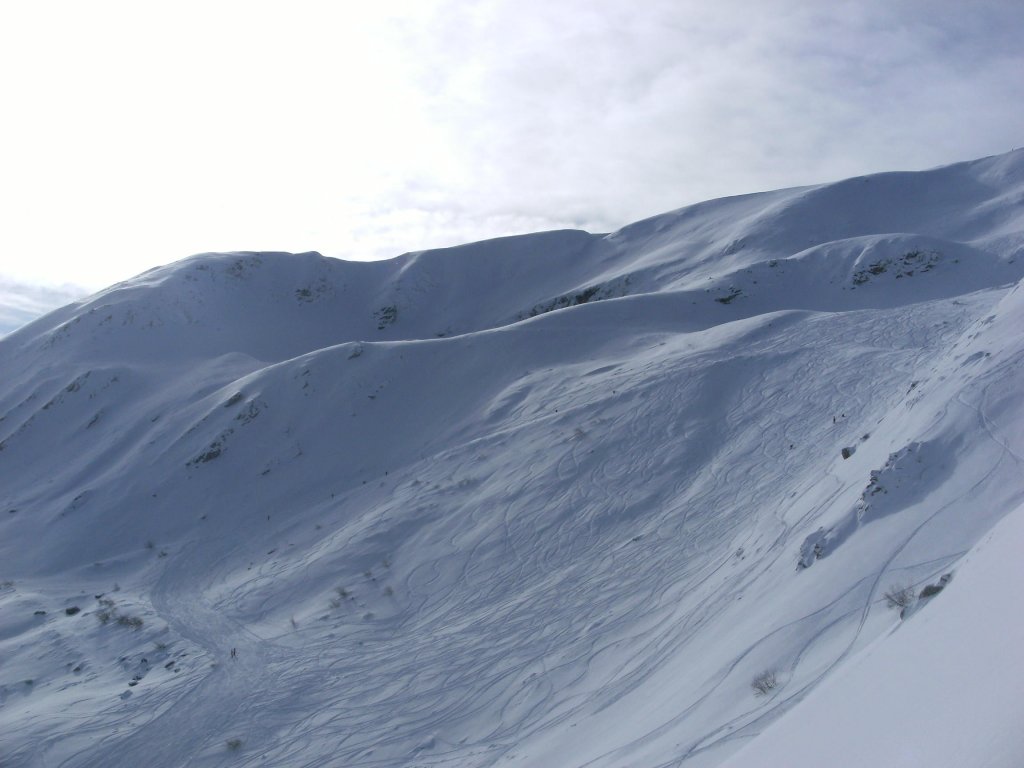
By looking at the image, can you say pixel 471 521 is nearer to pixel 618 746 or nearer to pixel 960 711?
pixel 618 746

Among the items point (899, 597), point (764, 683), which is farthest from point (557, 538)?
point (899, 597)

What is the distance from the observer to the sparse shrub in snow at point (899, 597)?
628 cm

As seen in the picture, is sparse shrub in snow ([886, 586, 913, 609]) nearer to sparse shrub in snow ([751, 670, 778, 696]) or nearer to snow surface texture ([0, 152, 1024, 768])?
snow surface texture ([0, 152, 1024, 768])

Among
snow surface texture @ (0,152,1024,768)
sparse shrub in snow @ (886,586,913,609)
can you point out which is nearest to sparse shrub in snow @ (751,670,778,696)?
snow surface texture @ (0,152,1024,768)

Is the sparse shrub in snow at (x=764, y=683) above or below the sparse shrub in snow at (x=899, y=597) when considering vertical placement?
below

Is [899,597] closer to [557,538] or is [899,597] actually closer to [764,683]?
[764,683]

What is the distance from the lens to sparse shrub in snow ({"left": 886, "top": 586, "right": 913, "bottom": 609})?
6281 mm

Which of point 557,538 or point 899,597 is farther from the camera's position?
point 557,538

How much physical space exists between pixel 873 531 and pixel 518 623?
6104 mm

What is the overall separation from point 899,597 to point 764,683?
1.35 m

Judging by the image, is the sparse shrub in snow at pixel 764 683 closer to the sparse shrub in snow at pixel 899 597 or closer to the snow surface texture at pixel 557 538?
the snow surface texture at pixel 557 538

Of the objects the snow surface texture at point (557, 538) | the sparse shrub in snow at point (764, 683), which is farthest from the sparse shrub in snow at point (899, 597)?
the sparse shrub in snow at point (764, 683)

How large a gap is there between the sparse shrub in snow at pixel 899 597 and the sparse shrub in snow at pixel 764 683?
3.84ft

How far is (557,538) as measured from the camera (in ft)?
48.4
